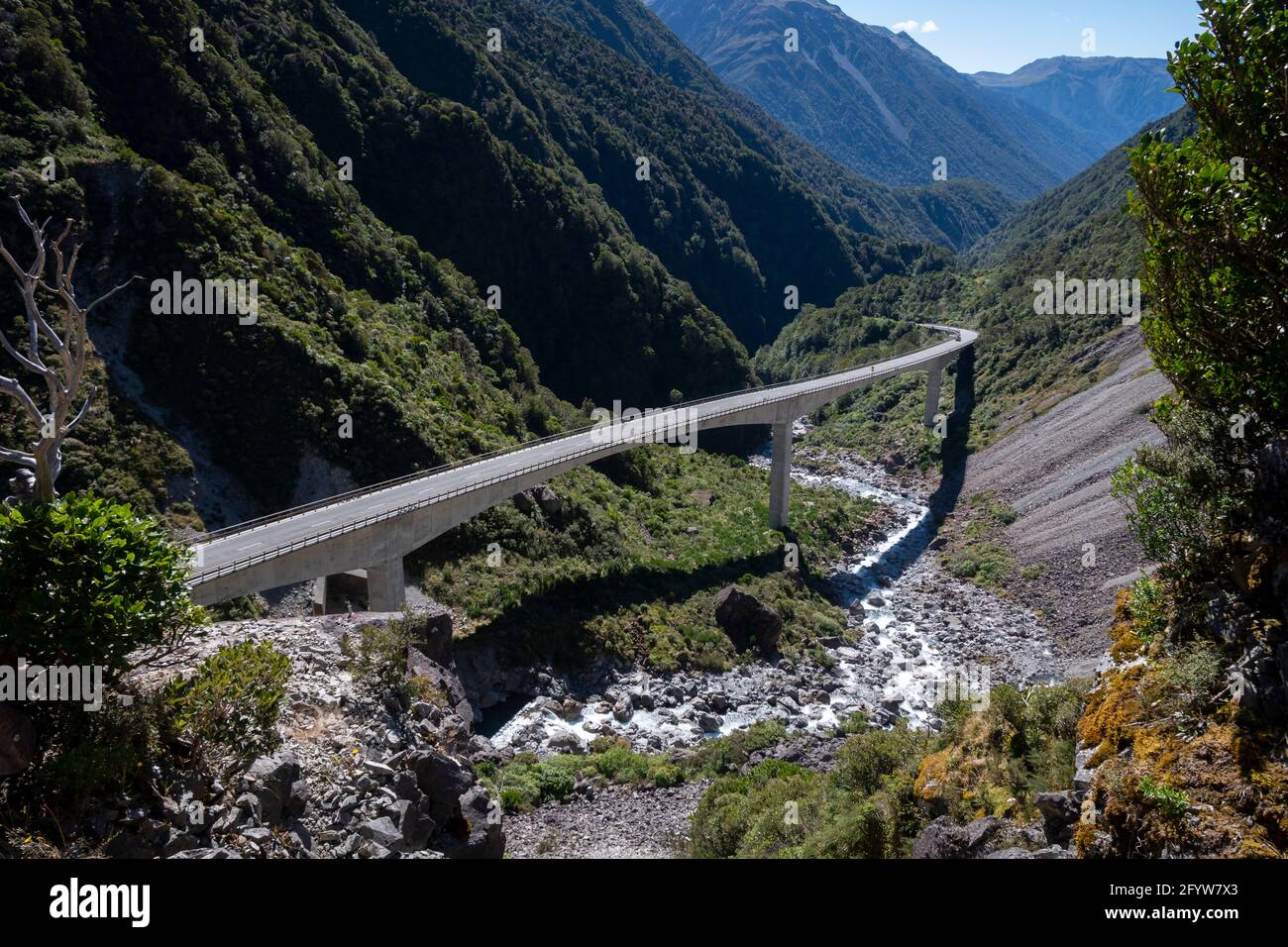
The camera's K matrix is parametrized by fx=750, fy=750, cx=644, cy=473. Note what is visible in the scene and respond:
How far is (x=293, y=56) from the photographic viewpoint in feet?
196

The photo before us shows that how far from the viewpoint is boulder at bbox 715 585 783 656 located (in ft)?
119

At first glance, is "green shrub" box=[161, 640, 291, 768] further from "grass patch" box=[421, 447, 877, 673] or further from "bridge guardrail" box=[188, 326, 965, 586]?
"grass patch" box=[421, 447, 877, 673]

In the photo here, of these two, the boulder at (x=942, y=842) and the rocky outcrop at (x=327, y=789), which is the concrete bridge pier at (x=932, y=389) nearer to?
the rocky outcrop at (x=327, y=789)

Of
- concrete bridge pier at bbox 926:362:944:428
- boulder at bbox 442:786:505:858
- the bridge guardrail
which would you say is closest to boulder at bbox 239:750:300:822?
boulder at bbox 442:786:505:858

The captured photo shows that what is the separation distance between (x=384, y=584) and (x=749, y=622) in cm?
1754

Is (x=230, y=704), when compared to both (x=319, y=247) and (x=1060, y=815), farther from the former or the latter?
(x=319, y=247)

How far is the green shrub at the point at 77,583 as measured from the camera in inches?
399

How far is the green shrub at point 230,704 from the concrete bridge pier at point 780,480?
1586 inches

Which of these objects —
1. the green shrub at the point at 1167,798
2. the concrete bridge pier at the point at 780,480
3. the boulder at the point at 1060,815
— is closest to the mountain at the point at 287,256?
the concrete bridge pier at the point at 780,480

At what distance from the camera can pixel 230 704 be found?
1276 centimetres

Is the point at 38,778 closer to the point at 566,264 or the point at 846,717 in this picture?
the point at 846,717

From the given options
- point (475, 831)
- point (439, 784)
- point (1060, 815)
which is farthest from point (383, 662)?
point (1060, 815)
